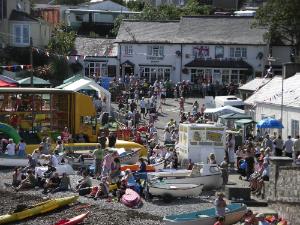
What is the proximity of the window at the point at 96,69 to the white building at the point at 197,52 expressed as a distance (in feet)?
5.07

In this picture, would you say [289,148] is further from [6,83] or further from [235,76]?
[235,76]

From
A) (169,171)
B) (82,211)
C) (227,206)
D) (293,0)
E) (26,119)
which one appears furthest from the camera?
(293,0)

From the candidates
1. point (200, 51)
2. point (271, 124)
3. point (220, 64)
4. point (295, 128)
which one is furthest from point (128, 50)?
point (271, 124)

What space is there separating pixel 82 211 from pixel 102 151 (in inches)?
220

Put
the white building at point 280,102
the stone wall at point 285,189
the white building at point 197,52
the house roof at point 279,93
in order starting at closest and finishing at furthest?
the stone wall at point 285,189 < the white building at point 280,102 < the house roof at point 279,93 < the white building at point 197,52

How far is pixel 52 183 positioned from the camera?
34094 millimetres

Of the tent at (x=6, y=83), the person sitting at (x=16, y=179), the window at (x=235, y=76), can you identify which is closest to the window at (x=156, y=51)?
the window at (x=235, y=76)

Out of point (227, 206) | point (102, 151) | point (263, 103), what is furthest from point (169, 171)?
point (263, 103)

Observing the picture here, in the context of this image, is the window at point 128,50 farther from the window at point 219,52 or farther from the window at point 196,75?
the window at point 219,52

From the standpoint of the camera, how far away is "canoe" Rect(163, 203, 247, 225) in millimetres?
26609

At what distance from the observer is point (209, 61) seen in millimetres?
73688

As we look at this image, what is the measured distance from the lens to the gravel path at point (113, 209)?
29.3m

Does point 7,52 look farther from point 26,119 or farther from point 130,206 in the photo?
point 130,206

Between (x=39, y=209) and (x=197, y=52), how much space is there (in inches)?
1762
